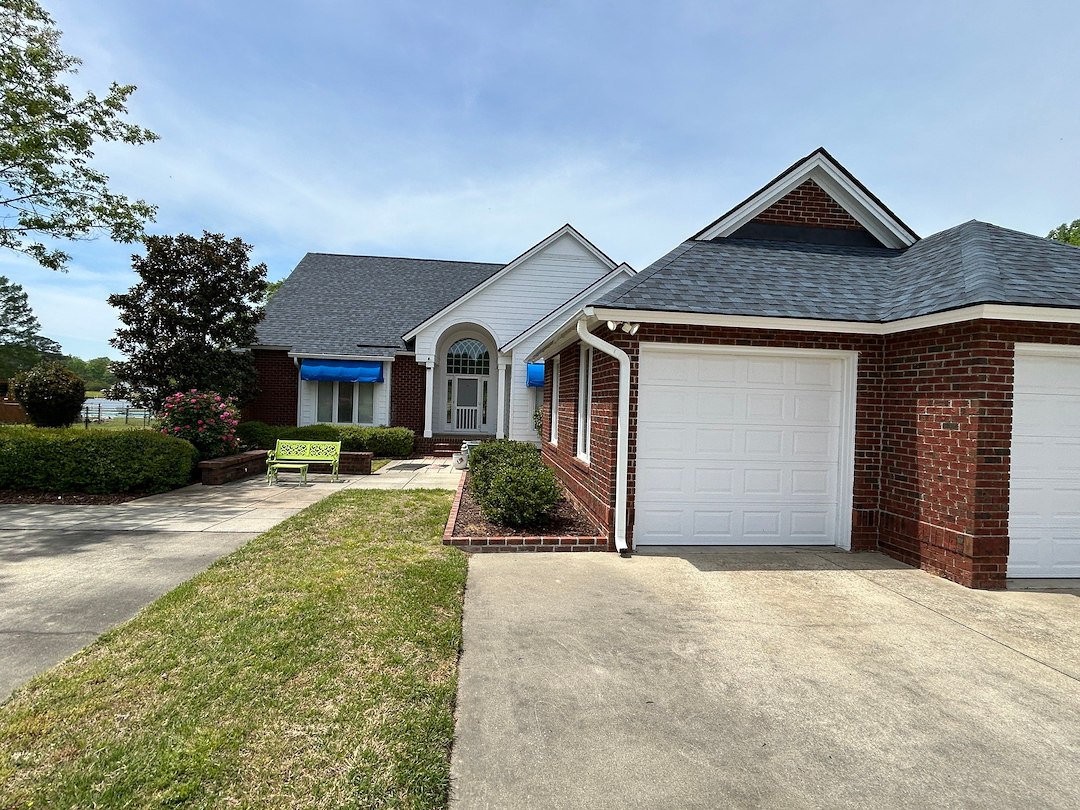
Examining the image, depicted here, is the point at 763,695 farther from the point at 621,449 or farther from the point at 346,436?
the point at 346,436

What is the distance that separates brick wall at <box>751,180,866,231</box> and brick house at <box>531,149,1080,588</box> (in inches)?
41.8

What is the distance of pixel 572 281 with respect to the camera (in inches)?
769

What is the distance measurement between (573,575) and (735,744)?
3.16 meters

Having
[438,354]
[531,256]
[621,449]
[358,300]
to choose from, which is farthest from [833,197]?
[358,300]

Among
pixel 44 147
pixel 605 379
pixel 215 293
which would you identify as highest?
pixel 44 147

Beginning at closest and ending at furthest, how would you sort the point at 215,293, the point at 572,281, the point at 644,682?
the point at 644,682 < the point at 215,293 < the point at 572,281

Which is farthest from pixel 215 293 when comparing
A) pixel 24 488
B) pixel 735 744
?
pixel 735 744

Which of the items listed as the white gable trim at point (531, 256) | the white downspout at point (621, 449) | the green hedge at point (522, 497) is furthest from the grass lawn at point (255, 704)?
the white gable trim at point (531, 256)

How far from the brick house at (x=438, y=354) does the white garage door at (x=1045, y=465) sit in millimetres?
12130

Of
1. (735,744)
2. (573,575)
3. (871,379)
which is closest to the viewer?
(735,744)

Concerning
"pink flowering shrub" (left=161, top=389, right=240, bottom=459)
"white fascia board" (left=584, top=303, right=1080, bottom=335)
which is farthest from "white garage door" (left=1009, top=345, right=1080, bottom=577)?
"pink flowering shrub" (left=161, top=389, right=240, bottom=459)

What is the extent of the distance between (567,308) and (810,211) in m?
9.06

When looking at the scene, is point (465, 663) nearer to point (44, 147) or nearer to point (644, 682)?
point (644, 682)

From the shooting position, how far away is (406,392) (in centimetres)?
1927
